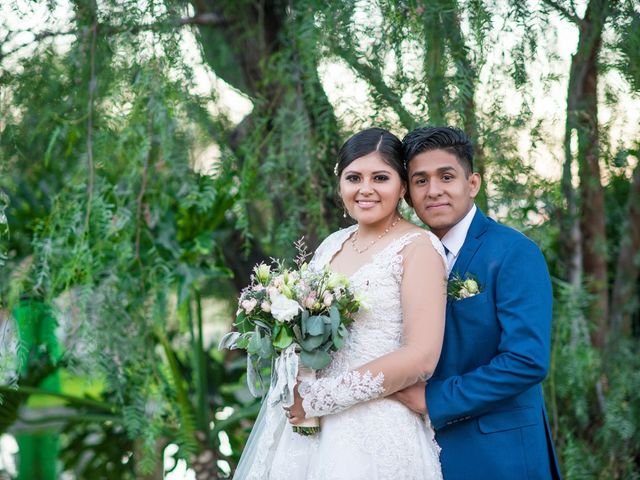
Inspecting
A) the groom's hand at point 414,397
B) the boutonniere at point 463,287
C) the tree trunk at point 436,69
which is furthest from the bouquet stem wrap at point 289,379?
the tree trunk at point 436,69

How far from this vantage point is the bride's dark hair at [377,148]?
239 centimetres

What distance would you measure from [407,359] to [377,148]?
0.63 metres

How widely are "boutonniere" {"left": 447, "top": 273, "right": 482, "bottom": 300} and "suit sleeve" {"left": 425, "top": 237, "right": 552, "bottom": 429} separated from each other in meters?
0.06

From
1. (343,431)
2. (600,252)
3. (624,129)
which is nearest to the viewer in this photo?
(343,431)

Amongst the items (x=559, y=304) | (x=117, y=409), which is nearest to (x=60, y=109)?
(x=117, y=409)

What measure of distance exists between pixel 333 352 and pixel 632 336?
11.0 feet

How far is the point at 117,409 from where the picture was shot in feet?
15.5

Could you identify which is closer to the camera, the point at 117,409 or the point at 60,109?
the point at 60,109

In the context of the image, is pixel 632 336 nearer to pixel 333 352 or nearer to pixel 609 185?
pixel 609 185

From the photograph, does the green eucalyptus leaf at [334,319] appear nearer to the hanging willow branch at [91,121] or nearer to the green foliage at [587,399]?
the hanging willow branch at [91,121]

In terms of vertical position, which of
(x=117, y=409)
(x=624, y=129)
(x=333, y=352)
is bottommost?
(x=117, y=409)

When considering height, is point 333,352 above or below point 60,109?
below

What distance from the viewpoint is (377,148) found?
2.39 metres

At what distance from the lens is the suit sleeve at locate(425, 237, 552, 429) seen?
2174 mm
